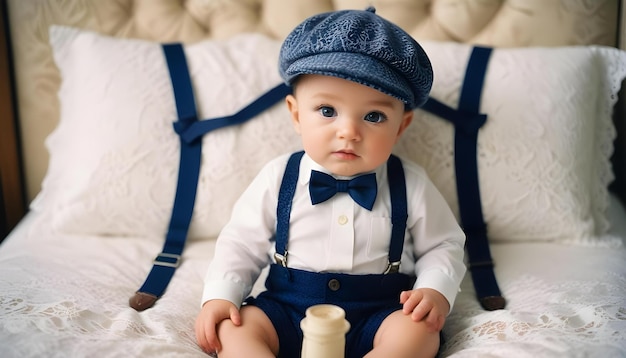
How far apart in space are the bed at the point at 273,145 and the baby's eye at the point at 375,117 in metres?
0.29

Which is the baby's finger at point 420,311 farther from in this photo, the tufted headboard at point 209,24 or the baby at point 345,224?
the tufted headboard at point 209,24

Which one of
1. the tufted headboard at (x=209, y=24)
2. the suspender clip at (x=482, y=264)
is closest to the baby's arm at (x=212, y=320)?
the suspender clip at (x=482, y=264)

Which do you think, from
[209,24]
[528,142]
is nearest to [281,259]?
[528,142]

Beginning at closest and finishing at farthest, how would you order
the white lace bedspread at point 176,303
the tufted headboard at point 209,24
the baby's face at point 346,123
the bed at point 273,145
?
the white lace bedspread at point 176,303, the baby's face at point 346,123, the bed at point 273,145, the tufted headboard at point 209,24

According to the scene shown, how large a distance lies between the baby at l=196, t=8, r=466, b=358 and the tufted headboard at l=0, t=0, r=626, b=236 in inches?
18.6

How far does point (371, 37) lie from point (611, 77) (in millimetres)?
709

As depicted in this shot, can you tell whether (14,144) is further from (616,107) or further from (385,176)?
(616,107)

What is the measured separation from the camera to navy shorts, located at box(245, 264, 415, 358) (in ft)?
3.10

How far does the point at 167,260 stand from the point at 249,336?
39 cm

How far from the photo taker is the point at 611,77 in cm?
129

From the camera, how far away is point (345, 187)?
1.01 m

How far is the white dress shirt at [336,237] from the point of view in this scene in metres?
1.00

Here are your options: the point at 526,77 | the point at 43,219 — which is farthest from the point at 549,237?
the point at 43,219

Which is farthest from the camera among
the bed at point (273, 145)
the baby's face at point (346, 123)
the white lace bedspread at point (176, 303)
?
the bed at point (273, 145)
